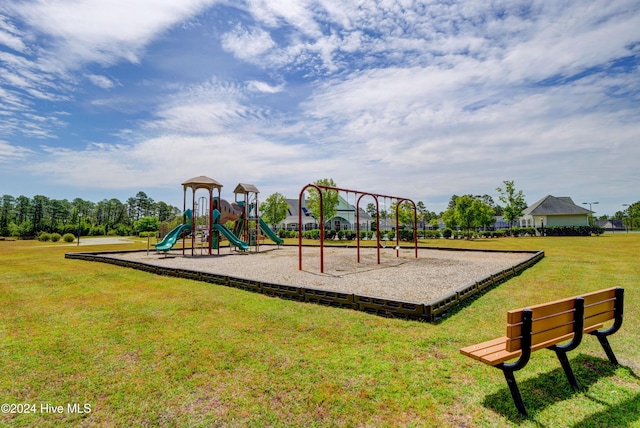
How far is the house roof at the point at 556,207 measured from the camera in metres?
55.5

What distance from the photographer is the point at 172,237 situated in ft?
65.8

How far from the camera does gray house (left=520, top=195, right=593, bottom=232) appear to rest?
55.5 m

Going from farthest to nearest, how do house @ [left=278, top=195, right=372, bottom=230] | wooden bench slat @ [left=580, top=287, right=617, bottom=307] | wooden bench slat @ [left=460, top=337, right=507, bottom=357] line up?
1. house @ [left=278, top=195, right=372, bottom=230]
2. wooden bench slat @ [left=580, top=287, right=617, bottom=307]
3. wooden bench slat @ [left=460, top=337, right=507, bottom=357]

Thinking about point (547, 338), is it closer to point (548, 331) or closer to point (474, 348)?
point (548, 331)

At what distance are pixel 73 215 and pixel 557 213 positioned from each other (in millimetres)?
104167

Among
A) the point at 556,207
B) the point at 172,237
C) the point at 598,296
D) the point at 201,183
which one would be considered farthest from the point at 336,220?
the point at 598,296

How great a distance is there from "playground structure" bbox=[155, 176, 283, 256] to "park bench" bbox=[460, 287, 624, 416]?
1901 centimetres

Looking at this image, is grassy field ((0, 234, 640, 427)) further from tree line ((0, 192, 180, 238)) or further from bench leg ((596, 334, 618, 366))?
tree line ((0, 192, 180, 238))

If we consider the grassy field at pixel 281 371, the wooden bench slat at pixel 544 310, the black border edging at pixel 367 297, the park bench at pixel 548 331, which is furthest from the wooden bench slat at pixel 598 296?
the black border edging at pixel 367 297

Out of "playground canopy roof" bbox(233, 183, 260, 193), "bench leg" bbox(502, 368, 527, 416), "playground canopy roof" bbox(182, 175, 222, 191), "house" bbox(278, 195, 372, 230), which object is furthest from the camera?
"house" bbox(278, 195, 372, 230)

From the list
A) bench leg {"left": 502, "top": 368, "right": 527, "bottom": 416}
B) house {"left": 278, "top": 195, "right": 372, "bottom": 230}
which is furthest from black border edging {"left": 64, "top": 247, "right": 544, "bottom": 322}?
house {"left": 278, "top": 195, "right": 372, "bottom": 230}

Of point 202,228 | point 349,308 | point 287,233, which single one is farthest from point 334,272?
point 287,233

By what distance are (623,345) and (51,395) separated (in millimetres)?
7470

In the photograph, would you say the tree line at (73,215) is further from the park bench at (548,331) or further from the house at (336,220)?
the park bench at (548,331)
